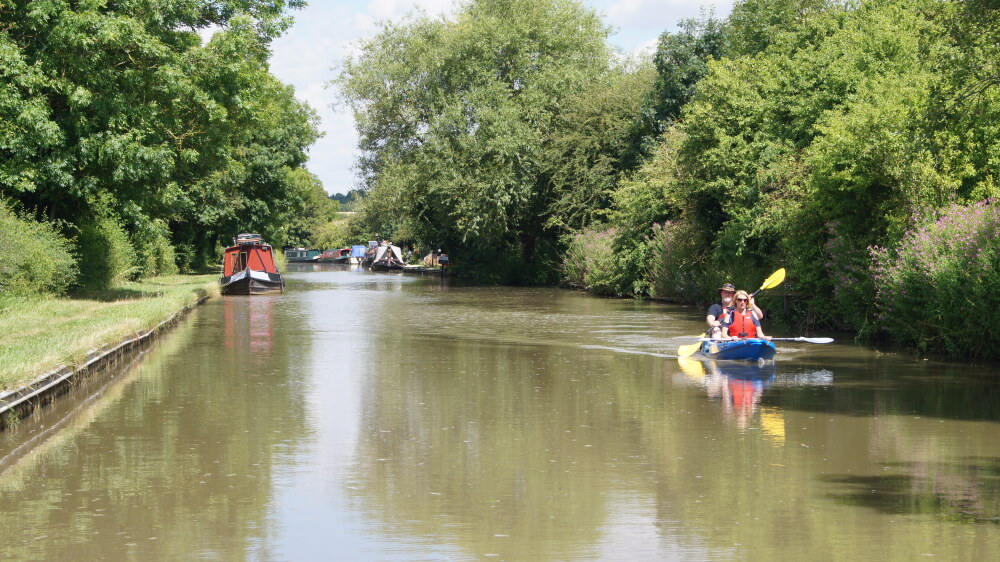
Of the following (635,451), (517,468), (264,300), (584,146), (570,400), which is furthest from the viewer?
(584,146)

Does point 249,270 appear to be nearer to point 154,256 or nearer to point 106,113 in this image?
point 154,256

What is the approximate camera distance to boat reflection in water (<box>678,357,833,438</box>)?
45.0ft

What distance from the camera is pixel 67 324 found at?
21594mm

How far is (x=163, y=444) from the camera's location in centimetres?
1201

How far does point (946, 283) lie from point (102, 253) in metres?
26.7

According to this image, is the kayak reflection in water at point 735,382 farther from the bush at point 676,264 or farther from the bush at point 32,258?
the bush at point 676,264

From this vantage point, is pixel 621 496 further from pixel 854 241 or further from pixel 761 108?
pixel 761 108

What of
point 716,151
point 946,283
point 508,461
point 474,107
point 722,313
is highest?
point 474,107

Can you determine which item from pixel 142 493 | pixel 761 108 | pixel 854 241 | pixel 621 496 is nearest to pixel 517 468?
pixel 621 496

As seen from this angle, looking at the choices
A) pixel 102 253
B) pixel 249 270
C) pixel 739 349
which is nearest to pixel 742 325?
pixel 739 349

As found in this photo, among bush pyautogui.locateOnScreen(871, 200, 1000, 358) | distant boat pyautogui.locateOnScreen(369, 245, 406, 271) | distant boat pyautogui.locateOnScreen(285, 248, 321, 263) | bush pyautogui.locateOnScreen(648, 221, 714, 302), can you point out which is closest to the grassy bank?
bush pyautogui.locateOnScreen(871, 200, 1000, 358)

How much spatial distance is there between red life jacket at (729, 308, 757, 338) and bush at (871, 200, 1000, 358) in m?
3.01

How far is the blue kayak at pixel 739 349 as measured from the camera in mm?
20156

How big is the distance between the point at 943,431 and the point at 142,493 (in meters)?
9.17
